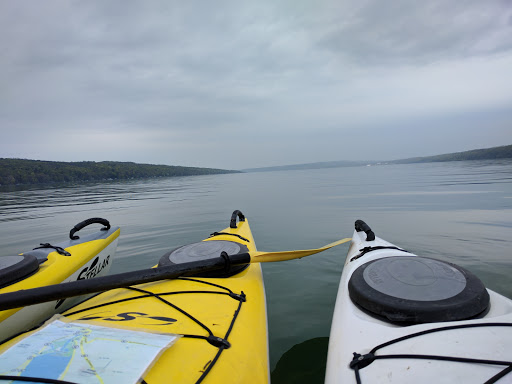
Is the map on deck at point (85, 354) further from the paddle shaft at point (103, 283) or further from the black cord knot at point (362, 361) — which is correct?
the black cord knot at point (362, 361)

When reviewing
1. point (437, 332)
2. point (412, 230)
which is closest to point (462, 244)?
point (412, 230)

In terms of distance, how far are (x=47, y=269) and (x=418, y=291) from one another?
4.75 meters

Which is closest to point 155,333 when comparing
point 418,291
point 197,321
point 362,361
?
point 197,321

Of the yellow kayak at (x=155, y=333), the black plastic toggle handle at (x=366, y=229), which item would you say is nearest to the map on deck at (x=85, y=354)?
the yellow kayak at (x=155, y=333)

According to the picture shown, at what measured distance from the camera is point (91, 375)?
1.51 metres

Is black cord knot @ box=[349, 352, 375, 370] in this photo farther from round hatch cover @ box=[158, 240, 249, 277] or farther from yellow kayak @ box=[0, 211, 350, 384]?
round hatch cover @ box=[158, 240, 249, 277]

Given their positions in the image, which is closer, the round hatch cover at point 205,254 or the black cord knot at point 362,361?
the black cord knot at point 362,361

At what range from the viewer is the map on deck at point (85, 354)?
59.5 inches

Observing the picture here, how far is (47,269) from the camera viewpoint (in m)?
3.81

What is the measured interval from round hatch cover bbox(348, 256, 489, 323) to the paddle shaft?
5.20 feet

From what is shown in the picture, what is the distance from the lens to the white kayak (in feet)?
5.24

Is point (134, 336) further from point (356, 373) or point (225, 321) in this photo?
point (356, 373)

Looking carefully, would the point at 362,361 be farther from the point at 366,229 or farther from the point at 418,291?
the point at 366,229

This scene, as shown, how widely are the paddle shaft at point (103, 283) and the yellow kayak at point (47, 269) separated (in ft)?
2.79
